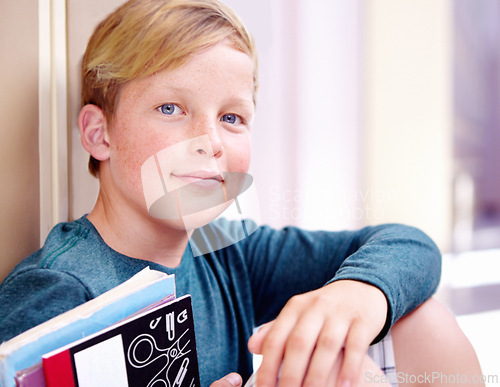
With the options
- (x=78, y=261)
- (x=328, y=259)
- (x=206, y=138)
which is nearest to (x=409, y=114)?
(x=328, y=259)

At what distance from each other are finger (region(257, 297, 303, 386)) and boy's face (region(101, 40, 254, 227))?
130 millimetres

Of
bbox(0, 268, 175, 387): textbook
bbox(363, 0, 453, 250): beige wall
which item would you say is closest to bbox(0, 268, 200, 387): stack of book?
bbox(0, 268, 175, 387): textbook

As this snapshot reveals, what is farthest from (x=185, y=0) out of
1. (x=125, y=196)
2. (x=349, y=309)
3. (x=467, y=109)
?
(x=467, y=109)

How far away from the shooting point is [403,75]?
0.53 meters

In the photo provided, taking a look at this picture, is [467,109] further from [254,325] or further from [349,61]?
[254,325]

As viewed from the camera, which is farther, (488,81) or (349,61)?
(488,81)

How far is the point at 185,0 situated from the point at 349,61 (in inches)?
8.3

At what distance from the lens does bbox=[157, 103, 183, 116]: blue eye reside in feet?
1.04

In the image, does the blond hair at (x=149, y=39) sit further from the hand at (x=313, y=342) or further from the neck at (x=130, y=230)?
the hand at (x=313, y=342)

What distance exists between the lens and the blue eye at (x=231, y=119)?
33cm

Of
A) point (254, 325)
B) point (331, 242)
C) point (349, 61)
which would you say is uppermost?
point (349, 61)

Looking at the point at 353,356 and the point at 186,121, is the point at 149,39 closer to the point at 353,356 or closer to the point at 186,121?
the point at 186,121

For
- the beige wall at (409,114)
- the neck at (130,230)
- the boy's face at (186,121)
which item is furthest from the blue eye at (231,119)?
the beige wall at (409,114)

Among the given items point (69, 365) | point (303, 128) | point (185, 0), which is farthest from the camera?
point (303, 128)
